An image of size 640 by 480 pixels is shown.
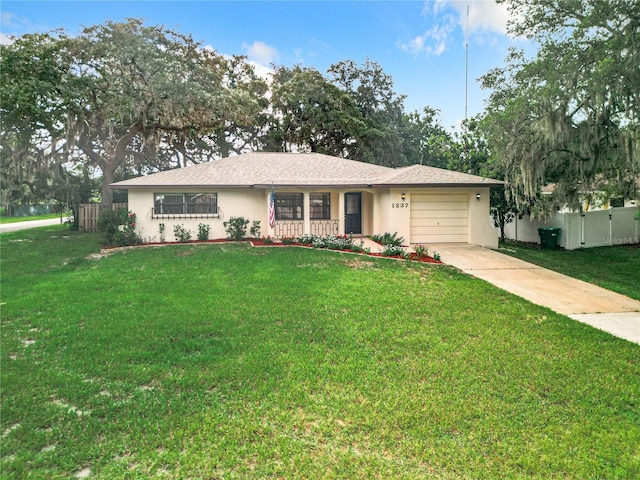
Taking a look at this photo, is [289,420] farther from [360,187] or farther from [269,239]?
[360,187]

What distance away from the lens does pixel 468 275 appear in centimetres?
931

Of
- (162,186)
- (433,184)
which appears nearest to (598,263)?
(433,184)

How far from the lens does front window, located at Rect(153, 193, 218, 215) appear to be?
14984 millimetres

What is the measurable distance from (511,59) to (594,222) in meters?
7.41

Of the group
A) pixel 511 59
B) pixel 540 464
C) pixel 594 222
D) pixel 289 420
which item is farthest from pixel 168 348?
pixel 594 222

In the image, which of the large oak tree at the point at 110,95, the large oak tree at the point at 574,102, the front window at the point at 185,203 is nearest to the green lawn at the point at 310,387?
the large oak tree at the point at 574,102

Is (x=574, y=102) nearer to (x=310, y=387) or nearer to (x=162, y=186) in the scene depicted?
(x=310, y=387)

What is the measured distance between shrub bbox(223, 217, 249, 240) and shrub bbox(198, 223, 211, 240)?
0.74m

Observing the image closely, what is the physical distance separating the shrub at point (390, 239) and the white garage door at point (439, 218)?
43.6 inches

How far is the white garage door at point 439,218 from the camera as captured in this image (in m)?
14.7

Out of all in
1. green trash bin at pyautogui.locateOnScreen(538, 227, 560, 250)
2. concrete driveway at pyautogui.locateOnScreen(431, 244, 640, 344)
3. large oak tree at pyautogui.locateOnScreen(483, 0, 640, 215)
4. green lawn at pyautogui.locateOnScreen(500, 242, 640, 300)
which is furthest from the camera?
green trash bin at pyautogui.locateOnScreen(538, 227, 560, 250)

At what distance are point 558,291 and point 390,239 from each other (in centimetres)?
597

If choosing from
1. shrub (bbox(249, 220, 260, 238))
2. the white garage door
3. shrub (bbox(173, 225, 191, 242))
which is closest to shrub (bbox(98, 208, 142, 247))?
shrub (bbox(173, 225, 191, 242))

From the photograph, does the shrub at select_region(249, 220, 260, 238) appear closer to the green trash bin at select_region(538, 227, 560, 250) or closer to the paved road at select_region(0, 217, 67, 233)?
the green trash bin at select_region(538, 227, 560, 250)
